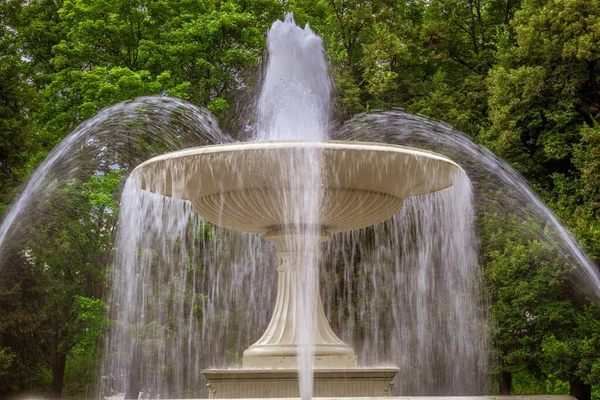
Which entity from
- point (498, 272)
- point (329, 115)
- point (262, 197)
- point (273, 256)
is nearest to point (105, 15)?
point (329, 115)

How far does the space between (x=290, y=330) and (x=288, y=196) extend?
1729mm

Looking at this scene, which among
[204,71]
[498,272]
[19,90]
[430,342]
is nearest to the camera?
[498,272]

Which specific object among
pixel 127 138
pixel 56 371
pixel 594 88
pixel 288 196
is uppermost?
pixel 594 88

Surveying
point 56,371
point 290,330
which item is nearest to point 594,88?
point 290,330

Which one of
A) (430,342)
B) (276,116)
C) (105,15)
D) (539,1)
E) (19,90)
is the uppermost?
(105,15)

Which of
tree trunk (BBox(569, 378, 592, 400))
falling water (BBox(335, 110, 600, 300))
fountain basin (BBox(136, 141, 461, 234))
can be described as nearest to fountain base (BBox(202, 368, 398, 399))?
fountain basin (BBox(136, 141, 461, 234))

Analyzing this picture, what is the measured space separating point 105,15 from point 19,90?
3725 mm

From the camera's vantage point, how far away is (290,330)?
10148 mm

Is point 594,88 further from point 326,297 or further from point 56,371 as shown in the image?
point 56,371

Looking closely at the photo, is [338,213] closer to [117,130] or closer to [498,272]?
[498,272]

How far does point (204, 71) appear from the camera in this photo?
22.5m

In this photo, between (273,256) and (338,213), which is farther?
(273,256)

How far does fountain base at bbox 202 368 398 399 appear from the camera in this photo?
9.38 meters

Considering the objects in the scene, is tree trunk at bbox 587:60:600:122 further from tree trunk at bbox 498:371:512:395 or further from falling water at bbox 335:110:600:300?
tree trunk at bbox 498:371:512:395
